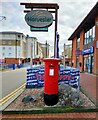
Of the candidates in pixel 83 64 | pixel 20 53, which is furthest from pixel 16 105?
pixel 20 53

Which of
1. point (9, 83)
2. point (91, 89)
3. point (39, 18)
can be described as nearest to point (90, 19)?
point (9, 83)

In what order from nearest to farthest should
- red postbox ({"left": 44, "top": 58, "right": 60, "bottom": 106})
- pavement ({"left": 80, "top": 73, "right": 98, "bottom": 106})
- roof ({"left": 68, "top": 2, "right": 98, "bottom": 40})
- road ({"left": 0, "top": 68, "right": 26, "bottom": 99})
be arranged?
red postbox ({"left": 44, "top": 58, "right": 60, "bottom": 106}), pavement ({"left": 80, "top": 73, "right": 98, "bottom": 106}), road ({"left": 0, "top": 68, "right": 26, "bottom": 99}), roof ({"left": 68, "top": 2, "right": 98, "bottom": 40})

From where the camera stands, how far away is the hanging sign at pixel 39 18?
8.25 metres

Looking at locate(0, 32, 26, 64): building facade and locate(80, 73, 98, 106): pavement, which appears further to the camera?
locate(0, 32, 26, 64): building facade

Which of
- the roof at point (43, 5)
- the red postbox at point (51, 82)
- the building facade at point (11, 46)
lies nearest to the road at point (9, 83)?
the red postbox at point (51, 82)

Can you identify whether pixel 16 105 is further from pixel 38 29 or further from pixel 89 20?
pixel 89 20

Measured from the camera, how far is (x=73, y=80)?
9617 millimetres

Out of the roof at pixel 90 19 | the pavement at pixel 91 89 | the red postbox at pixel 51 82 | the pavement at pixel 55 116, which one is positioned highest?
the roof at pixel 90 19

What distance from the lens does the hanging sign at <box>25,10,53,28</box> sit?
27.1 ft

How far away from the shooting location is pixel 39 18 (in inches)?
325

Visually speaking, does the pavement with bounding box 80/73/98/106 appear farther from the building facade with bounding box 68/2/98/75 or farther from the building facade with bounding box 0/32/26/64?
the building facade with bounding box 0/32/26/64

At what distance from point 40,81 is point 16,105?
3831 mm

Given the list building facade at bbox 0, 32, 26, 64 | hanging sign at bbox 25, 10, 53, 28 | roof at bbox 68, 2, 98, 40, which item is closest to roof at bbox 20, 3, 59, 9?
hanging sign at bbox 25, 10, 53, 28

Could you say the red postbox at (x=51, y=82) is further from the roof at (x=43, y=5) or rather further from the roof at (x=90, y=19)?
the roof at (x=90, y=19)
